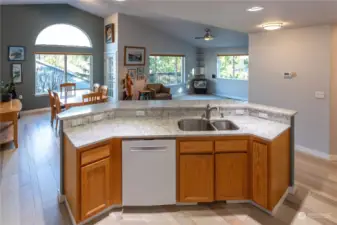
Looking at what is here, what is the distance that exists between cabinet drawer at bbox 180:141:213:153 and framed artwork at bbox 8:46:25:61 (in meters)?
7.74

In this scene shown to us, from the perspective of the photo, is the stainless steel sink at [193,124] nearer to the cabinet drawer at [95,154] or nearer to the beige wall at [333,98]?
the cabinet drawer at [95,154]

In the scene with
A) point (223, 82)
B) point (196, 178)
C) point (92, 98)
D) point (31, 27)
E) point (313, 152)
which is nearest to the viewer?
point (196, 178)

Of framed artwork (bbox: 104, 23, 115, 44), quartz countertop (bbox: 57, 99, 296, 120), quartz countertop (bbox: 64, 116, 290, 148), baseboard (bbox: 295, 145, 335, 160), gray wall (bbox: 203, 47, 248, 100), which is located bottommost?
baseboard (bbox: 295, 145, 335, 160)

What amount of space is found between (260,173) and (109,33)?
327 inches

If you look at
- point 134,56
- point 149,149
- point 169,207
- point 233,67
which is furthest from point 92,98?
point 233,67

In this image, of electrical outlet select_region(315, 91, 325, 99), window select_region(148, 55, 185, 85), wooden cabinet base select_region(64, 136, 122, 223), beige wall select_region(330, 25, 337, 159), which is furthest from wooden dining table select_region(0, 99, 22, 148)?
window select_region(148, 55, 185, 85)

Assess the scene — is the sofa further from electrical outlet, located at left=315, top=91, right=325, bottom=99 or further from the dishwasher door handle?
the dishwasher door handle

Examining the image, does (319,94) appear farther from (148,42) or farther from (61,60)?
(61,60)

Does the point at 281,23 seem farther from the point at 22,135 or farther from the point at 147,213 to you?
the point at 22,135

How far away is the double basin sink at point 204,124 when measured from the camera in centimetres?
357

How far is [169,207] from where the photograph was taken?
10.3 feet

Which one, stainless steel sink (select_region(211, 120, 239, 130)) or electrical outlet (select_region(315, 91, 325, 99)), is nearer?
stainless steel sink (select_region(211, 120, 239, 130))

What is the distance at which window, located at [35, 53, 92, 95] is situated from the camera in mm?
9492

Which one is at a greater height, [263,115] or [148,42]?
[148,42]
